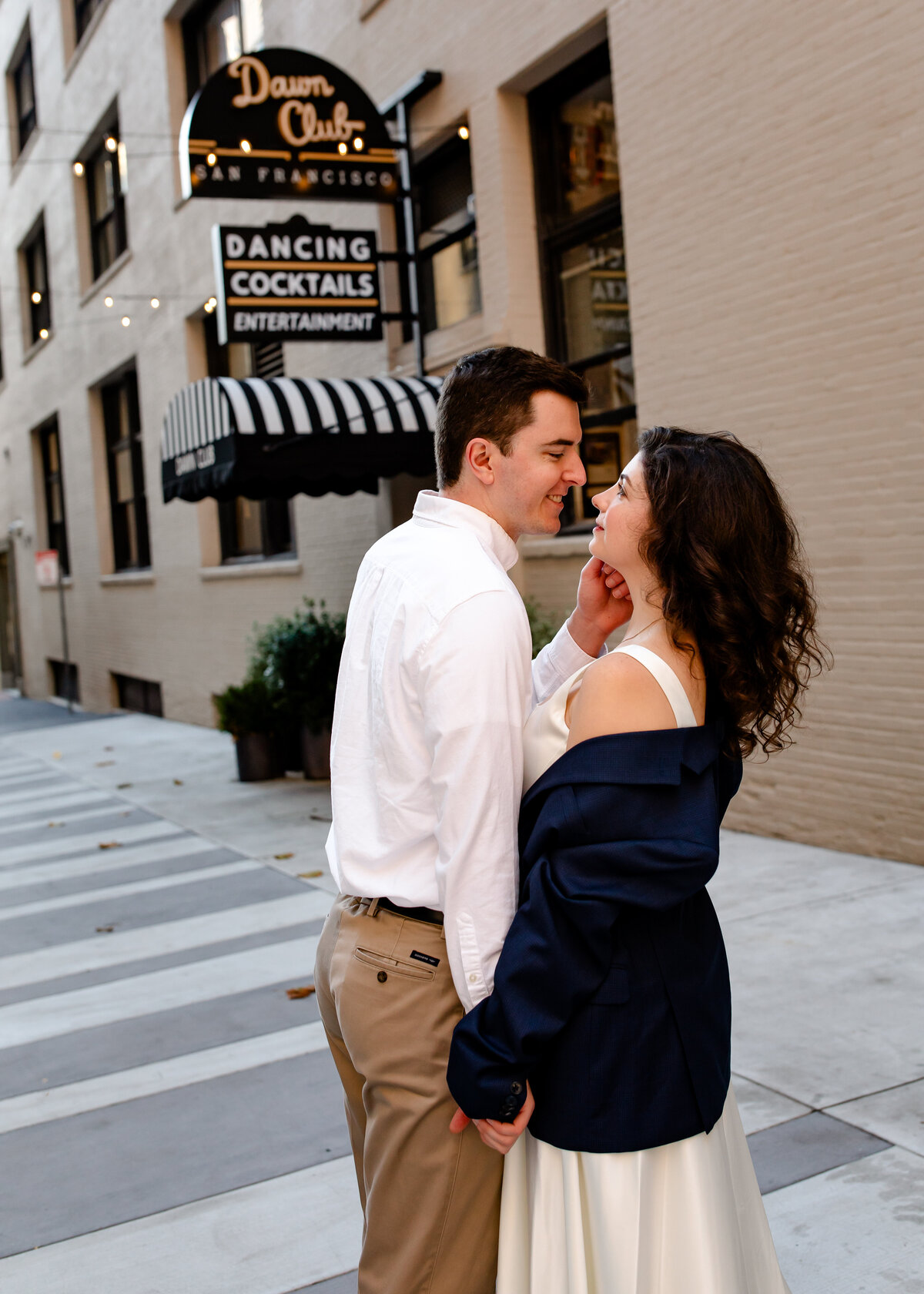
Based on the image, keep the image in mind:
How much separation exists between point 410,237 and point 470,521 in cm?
872

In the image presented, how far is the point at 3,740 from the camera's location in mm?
16062

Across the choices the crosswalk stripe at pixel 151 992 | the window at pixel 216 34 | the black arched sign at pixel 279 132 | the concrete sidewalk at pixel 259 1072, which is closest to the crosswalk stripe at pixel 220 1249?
the concrete sidewalk at pixel 259 1072

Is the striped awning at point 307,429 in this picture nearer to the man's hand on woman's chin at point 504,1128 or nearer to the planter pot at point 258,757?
the planter pot at point 258,757

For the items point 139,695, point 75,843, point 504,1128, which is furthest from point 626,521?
point 139,695

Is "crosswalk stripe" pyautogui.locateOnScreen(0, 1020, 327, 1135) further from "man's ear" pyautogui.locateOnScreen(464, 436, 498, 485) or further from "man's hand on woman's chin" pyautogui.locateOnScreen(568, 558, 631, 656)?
"man's ear" pyautogui.locateOnScreen(464, 436, 498, 485)

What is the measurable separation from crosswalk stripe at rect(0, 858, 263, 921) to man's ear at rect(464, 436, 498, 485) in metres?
5.49

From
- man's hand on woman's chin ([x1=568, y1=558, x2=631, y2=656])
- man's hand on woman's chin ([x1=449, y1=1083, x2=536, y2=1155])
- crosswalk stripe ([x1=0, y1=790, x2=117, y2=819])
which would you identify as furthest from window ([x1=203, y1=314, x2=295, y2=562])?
man's hand on woman's chin ([x1=449, y1=1083, x2=536, y2=1155])

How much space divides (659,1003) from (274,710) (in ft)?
28.9

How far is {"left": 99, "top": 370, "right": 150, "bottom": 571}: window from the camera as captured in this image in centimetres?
1856

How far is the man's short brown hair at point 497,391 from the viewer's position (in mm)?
2102

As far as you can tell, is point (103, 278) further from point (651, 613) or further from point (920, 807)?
point (651, 613)

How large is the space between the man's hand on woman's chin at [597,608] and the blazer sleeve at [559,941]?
0.68m

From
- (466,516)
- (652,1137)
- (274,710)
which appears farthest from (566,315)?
(652,1137)

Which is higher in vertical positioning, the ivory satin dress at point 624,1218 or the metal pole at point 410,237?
the metal pole at point 410,237
